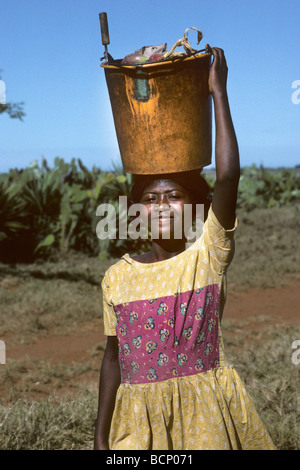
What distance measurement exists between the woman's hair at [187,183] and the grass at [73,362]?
5.90 feet

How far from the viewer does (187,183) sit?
5.82 feet

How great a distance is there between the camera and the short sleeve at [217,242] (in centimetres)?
167

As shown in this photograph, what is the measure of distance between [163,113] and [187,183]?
256mm

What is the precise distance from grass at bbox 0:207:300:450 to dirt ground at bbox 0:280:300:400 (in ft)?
0.09

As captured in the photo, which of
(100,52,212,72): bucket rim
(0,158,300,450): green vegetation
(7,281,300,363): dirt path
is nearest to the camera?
(100,52,212,72): bucket rim

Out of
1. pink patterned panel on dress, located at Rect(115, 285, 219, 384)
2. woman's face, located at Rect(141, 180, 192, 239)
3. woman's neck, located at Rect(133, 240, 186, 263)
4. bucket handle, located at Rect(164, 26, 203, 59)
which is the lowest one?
pink patterned panel on dress, located at Rect(115, 285, 219, 384)

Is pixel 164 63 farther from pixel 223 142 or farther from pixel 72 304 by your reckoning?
pixel 72 304

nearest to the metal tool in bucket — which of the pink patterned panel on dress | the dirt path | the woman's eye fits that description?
the woman's eye

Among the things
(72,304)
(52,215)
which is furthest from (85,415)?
(52,215)

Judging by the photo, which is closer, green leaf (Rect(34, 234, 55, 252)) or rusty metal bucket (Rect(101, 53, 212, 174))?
rusty metal bucket (Rect(101, 53, 212, 174))

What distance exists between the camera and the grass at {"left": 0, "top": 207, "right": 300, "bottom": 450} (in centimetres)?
311

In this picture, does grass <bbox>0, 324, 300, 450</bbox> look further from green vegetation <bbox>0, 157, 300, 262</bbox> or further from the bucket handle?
green vegetation <bbox>0, 157, 300, 262</bbox>
